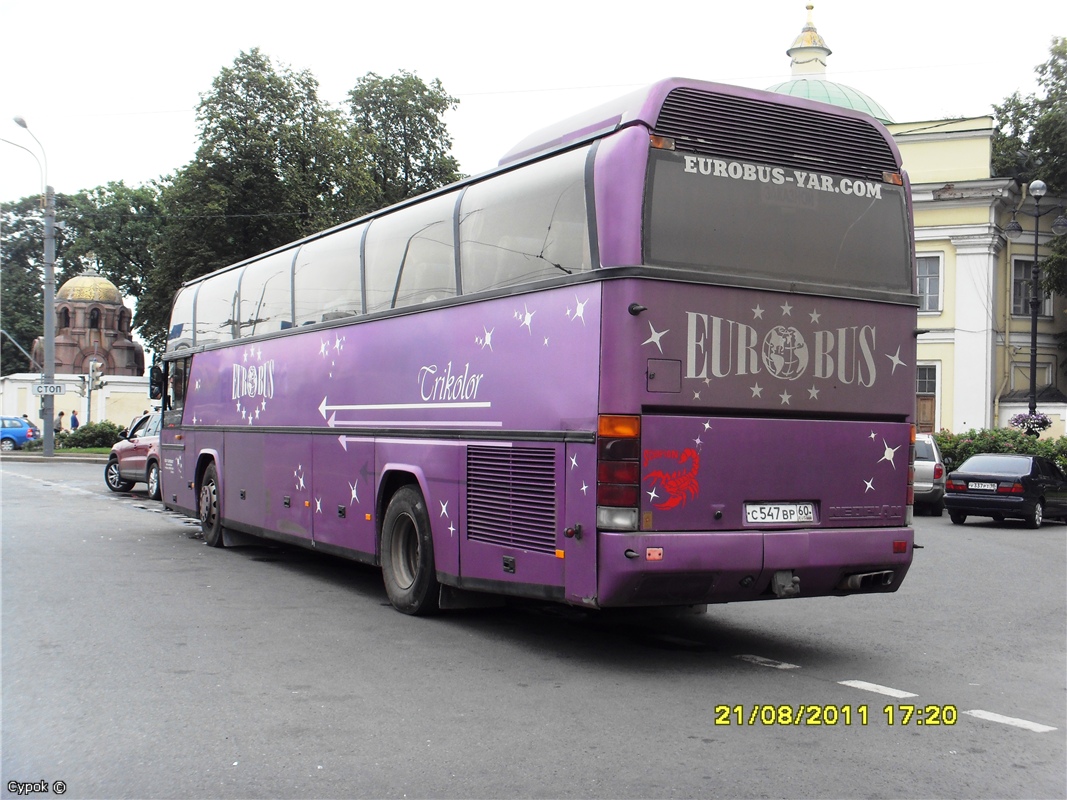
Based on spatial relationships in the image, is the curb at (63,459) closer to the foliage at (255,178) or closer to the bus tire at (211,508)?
the foliage at (255,178)

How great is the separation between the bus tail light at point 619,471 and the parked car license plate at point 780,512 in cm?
91

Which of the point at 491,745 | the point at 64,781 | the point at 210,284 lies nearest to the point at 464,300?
the point at 491,745

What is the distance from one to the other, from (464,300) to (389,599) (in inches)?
114

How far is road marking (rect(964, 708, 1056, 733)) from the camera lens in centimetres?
629

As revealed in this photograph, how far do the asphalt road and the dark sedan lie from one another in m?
11.1

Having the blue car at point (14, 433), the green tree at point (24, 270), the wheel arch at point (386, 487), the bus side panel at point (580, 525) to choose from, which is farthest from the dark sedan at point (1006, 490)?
the green tree at point (24, 270)

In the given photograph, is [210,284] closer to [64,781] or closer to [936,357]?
[64,781]

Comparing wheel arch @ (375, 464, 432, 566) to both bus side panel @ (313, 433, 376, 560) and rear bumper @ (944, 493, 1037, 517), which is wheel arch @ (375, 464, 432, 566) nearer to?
bus side panel @ (313, 433, 376, 560)

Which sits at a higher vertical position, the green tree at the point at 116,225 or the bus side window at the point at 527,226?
the green tree at the point at 116,225

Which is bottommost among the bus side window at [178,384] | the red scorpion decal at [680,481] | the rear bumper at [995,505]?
the rear bumper at [995,505]

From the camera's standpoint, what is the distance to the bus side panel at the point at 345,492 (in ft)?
35.1

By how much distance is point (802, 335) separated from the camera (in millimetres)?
7980

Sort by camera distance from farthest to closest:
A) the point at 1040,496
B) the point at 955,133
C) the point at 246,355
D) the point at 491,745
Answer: the point at 955,133, the point at 1040,496, the point at 246,355, the point at 491,745

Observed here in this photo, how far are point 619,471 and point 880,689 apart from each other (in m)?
2.12
